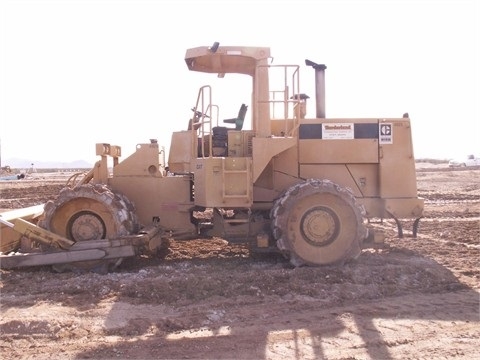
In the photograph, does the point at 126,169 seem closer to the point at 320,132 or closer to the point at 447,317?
the point at 320,132

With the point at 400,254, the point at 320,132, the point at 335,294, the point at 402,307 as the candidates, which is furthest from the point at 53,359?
the point at 400,254

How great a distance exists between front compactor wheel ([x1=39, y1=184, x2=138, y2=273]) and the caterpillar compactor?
0.05ft

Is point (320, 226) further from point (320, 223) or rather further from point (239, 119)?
point (239, 119)

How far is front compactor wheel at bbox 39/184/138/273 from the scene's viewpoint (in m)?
7.70

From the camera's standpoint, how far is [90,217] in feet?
26.0

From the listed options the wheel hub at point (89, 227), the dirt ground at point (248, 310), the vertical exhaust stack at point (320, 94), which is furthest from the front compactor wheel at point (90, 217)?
the vertical exhaust stack at point (320, 94)

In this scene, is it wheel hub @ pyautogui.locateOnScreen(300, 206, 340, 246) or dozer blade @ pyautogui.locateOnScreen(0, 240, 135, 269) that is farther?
wheel hub @ pyautogui.locateOnScreen(300, 206, 340, 246)

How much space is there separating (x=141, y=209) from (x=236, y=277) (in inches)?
95.2

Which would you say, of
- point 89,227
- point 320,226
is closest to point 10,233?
point 89,227

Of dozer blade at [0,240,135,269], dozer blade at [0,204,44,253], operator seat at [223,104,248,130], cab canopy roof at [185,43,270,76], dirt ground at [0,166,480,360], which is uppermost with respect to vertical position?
cab canopy roof at [185,43,270,76]

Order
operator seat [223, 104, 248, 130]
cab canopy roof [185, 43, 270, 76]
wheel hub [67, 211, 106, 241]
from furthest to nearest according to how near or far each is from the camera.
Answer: operator seat [223, 104, 248, 130] → cab canopy roof [185, 43, 270, 76] → wheel hub [67, 211, 106, 241]

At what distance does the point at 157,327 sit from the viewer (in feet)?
17.6

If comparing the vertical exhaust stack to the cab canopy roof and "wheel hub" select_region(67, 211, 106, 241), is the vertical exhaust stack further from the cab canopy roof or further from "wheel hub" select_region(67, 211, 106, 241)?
"wheel hub" select_region(67, 211, 106, 241)

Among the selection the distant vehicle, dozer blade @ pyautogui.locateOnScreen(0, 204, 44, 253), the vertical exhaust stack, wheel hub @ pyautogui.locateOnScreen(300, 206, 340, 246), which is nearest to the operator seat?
the vertical exhaust stack
